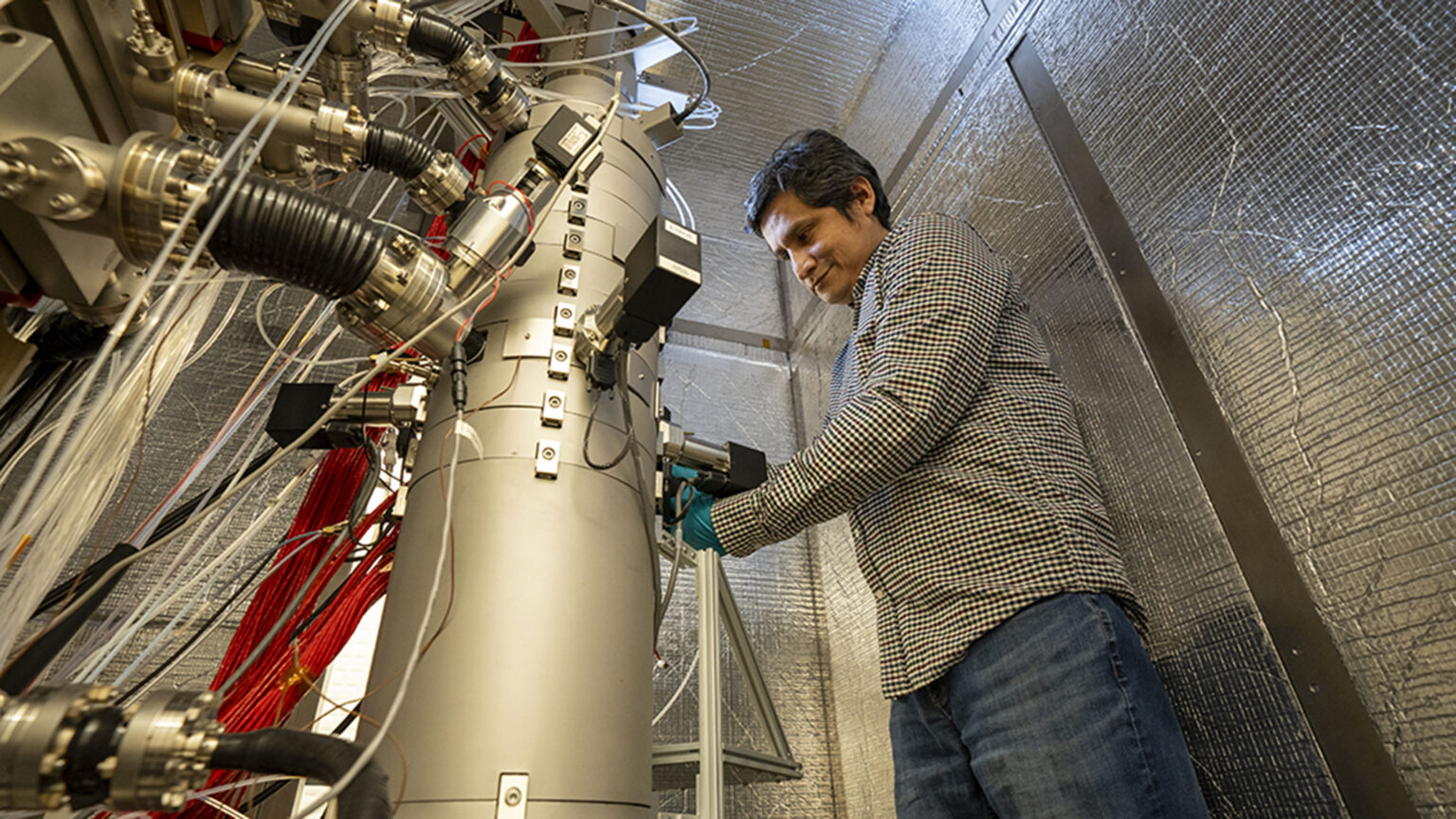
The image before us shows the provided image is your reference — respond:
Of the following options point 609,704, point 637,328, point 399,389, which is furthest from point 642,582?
point 399,389

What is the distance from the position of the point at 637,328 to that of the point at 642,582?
0.27 meters

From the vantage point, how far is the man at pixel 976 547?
751 millimetres

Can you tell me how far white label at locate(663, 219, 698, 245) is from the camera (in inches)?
30.3

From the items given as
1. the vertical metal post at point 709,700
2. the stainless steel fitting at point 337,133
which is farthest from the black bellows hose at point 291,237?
the vertical metal post at point 709,700

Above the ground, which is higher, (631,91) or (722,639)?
(631,91)

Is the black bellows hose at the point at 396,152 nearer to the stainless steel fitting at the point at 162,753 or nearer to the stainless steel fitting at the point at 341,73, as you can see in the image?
the stainless steel fitting at the point at 341,73

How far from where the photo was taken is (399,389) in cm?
89

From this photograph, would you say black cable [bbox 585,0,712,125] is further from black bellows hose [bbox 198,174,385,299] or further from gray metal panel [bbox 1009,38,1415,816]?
black bellows hose [bbox 198,174,385,299]

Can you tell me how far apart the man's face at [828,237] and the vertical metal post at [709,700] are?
50 centimetres

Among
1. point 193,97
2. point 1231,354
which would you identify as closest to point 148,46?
point 193,97

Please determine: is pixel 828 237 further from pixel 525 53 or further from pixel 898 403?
pixel 525 53

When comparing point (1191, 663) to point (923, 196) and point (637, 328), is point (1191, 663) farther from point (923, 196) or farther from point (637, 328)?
point (923, 196)

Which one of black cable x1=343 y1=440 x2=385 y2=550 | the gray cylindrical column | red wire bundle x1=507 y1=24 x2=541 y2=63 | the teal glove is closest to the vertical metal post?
the teal glove

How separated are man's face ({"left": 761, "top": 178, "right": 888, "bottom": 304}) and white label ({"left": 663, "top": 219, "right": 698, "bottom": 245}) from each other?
0.51m
